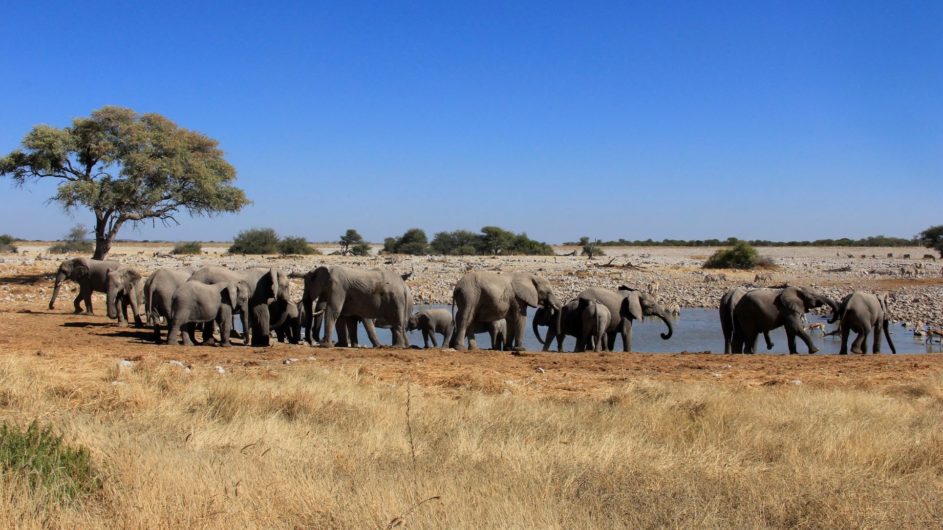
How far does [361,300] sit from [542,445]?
10.5 metres

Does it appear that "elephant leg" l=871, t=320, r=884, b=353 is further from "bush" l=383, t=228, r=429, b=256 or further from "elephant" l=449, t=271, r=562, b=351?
"bush" l=383, t=228, r=429, b=256

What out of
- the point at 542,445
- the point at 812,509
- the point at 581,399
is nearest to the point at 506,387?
the point at 581,399

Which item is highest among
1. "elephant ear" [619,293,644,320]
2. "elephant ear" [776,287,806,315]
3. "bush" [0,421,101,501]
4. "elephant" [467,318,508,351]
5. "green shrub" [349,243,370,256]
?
"green shrub" [349,243,370,256]

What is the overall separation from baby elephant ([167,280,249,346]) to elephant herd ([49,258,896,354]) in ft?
0.06

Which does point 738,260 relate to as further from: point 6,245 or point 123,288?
point 6,245

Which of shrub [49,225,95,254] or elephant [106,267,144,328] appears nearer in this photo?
elephant [106,267,144,328]

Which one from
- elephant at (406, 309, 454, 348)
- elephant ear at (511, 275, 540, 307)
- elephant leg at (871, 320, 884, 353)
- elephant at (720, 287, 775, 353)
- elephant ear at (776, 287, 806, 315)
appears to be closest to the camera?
elephant ear at (511, 275, 540, 307)

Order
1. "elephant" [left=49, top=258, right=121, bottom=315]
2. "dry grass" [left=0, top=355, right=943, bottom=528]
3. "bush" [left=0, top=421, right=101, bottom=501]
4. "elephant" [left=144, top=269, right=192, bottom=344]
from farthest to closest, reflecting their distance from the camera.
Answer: "elephant" [left=49, top=258, right=121, bottom=315], "elephant" [left=144, top=269, right=192, bottom=344], "bush" [left=0, top=421, right=101, bottom=501], "dry grass" [left=0, top=355, right=943, bottom=528]

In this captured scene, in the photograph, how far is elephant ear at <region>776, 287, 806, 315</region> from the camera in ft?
63.2

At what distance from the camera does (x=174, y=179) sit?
32.8 metres

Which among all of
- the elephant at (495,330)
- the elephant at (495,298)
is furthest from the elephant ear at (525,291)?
the elephant at (495,330)

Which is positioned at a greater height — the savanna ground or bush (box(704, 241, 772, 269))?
bush (box(704, 241, 772, 269))

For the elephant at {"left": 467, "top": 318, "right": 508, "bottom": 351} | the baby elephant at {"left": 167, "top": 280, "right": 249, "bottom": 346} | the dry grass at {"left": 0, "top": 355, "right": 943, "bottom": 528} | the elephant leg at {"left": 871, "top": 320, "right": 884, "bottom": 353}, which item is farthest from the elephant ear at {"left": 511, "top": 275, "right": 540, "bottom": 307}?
the elephant leg at {"left": 871, "top": 320, "right": 884, "bottom": 353}

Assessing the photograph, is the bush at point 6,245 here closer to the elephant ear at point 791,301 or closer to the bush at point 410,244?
the bush at point 410,244
